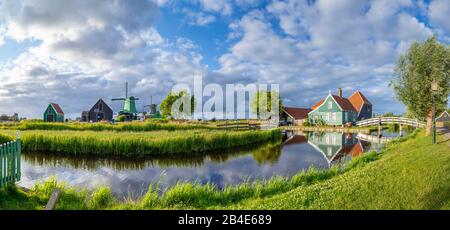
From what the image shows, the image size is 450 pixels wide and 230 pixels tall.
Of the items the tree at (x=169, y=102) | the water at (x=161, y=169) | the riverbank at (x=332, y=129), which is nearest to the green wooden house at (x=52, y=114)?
the tree at (x=169, y=102)

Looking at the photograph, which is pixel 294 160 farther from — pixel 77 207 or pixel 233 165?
pixel 77 207

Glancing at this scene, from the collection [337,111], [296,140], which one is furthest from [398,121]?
[296,140]

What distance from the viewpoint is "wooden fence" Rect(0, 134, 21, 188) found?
22.3 feet

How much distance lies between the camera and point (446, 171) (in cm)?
680

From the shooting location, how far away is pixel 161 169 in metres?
13.4

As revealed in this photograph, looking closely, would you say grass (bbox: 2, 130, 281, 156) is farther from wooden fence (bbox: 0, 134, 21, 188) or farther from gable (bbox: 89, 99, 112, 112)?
gable (bbox: 89, 99, 112, 112)

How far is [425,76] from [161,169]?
17.6m

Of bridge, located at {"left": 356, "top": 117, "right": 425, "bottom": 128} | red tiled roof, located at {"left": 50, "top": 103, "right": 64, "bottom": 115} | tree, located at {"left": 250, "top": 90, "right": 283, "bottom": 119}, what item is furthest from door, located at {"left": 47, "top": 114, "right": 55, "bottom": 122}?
bridge, located at {"left": 356, "top": 117, "right": 425, "bottom": 128}

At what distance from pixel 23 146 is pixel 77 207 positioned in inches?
652
